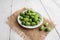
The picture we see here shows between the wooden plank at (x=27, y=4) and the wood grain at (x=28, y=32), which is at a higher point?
the wooden plank at (x=27, y=4)

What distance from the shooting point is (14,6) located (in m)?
1.33

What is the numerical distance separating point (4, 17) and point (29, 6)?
286mm

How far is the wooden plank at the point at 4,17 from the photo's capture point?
102 centimetres

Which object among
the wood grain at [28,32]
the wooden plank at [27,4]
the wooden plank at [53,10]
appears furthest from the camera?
the wooden plank at [27,4]

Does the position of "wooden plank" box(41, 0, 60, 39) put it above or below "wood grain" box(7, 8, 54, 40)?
above

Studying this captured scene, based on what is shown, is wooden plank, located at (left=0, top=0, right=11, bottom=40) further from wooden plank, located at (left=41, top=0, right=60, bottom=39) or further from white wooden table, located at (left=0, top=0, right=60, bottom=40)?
wooden plank, located at (left=41, top=0, right=60, bottom=39)

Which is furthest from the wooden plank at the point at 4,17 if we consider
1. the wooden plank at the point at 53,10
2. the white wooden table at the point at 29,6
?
the wooden plank at the point at 53,10

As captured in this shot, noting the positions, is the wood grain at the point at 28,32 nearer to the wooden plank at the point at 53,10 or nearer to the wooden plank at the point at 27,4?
the wooden plank at the point at 53,10

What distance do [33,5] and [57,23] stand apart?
0.35m

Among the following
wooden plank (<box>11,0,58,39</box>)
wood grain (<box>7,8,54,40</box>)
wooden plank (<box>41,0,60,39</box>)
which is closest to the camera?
Answer: wood grain (<box>7,8,54,40</box>)

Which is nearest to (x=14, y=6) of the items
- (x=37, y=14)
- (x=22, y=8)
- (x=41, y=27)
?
(x=22, y=8)

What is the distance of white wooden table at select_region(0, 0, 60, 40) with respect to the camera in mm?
1011

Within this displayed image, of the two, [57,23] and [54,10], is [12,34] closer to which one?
[57,23]

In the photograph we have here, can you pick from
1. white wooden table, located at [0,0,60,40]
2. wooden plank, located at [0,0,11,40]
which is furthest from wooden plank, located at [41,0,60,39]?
wooden plank, located at [0,0,11,40]
